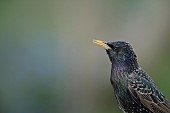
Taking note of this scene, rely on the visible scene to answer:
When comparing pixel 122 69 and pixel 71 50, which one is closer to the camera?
pixel 122 69

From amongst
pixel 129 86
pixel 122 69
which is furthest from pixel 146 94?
pixel 122 69

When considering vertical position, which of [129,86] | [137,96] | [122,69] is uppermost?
[122,69]

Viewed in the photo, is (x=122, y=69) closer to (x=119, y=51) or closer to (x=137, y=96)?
(x=119, y=51)

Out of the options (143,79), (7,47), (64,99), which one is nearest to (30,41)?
(7,47)

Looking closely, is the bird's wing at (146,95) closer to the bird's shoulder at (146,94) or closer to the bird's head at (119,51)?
the bird's shoulder at (146,94)

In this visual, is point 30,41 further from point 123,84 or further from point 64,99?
point 123,84

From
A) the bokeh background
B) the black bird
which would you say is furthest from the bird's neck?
the bokeh background

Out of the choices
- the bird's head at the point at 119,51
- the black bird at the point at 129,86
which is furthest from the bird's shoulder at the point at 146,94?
the bird's head at the point at 119,51
